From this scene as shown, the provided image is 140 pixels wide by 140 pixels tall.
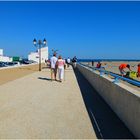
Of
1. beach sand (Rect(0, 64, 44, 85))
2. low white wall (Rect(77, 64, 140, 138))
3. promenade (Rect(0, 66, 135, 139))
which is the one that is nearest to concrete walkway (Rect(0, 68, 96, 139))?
promenade (Rect(0, 66, 135, 139))

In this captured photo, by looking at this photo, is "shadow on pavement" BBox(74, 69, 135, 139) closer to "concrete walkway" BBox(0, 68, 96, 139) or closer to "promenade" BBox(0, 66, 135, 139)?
"promenade" BBox(0, 66, 135, 139)

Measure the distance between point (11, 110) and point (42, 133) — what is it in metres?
2.79

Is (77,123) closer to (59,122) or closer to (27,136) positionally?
(59,122)

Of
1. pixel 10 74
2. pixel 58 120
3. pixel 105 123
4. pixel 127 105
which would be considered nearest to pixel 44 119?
pixel 58 120

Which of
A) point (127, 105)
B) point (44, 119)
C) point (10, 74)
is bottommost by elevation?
point (10, 74)

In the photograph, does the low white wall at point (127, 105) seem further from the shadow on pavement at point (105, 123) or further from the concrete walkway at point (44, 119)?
the concrete walkway at point (44, 119)

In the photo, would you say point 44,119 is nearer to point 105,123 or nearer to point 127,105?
point 105,123

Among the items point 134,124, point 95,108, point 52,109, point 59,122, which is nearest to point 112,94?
point 95,108

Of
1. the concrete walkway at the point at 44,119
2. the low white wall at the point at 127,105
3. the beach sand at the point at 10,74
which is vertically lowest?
the beach sand at the point at 10,74

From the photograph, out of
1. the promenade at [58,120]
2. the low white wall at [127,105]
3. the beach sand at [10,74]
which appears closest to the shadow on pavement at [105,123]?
the promenade at [58,120]

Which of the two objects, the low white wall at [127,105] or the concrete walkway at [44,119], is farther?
the concrete walkway at [44,119]

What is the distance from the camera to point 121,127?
688 cm

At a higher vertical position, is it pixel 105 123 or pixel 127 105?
pixel 127 105

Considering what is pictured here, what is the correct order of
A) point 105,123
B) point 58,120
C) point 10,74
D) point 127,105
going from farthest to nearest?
point 10,74 < point 58,120 < point 105,123 < point 127,105
